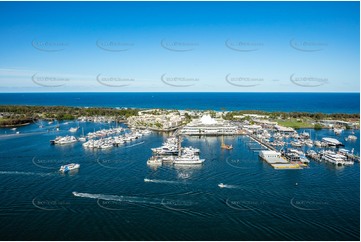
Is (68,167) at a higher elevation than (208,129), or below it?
below

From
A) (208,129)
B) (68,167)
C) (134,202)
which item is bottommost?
(134,202)

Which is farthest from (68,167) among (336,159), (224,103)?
(224,103)

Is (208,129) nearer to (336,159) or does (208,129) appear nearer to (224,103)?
(336,159)

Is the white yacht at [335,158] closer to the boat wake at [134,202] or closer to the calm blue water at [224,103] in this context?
the boat wake at [134,202]

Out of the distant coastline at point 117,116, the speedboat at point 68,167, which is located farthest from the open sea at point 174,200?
the distant coastline at point 117,116

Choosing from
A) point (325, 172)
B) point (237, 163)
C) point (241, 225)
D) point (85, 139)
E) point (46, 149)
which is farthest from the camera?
point (85, 139)

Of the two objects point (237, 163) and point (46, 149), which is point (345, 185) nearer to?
point (237, 163)

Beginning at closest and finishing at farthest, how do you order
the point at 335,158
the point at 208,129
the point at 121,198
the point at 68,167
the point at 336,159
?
the point at 121,198
the point at 68,167
the point at 336,159
the point at 335,158
the point at 208,129

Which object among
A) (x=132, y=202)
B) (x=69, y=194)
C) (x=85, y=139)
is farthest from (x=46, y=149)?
(x=132, y=202)
